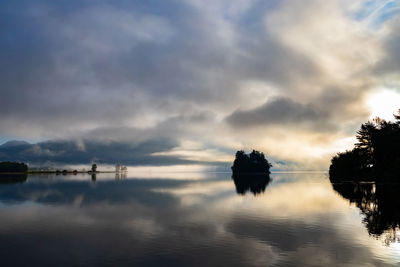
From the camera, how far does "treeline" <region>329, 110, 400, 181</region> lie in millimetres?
115062

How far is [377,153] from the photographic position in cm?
13250

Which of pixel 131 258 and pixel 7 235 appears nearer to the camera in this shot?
pixel 131 258

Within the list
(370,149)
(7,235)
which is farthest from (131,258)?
(370,149)

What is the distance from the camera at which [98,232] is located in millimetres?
37000

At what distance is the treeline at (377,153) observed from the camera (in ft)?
378

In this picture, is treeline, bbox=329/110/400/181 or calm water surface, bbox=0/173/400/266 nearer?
calm water surface, bbox=0/173/400/266

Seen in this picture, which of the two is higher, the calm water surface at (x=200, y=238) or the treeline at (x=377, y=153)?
the treeline at (x=377, y=153)

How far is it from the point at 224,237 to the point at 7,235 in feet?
81.4

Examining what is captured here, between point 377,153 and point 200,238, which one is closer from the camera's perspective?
point 200,238

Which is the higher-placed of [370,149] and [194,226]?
[370,149]

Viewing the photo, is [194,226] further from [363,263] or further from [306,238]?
[363,263]

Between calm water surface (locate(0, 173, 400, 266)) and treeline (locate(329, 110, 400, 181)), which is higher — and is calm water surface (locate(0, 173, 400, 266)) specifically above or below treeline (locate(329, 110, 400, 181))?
below

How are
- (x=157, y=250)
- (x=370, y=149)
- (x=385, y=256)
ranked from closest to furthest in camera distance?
(x=385, y=256) → (x=157, y=250) → (x=370, y=149)

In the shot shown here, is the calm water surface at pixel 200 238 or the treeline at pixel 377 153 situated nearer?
the calm water surface at pixel 200 238
